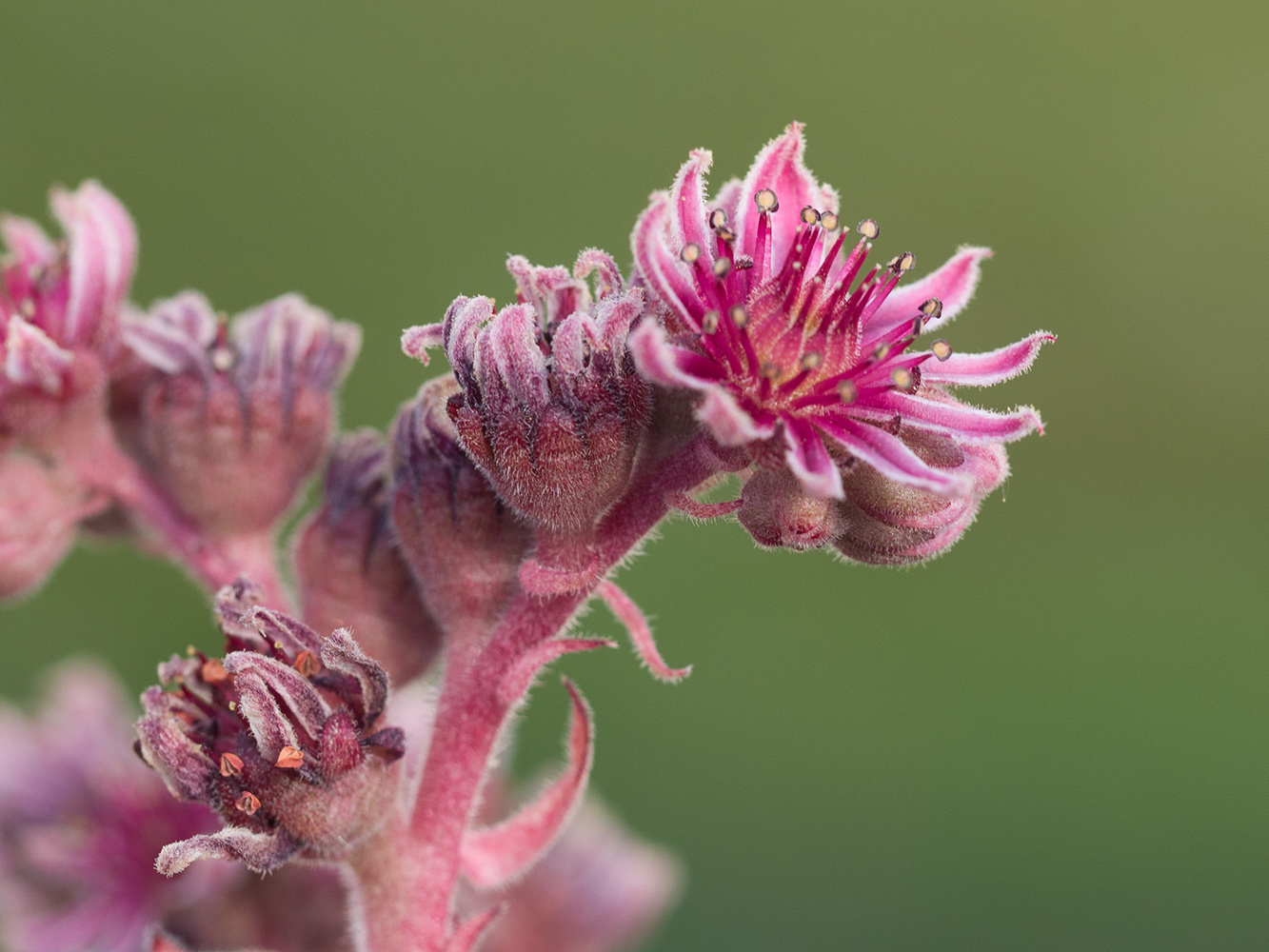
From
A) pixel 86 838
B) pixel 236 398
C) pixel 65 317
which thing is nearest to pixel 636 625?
pixel 236 398

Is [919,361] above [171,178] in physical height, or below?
above

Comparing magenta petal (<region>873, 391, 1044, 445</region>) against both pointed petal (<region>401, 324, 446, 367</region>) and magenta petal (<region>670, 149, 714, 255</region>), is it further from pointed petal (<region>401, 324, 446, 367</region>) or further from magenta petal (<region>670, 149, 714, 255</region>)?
pointed petal (<region>401, 324, 446, 367</region>)

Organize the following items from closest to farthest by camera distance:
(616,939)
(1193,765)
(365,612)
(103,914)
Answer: (365,612) < (103,914) < (616,939) < (1193,765)

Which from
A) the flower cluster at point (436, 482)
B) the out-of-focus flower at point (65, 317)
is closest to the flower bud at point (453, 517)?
the flower cluster at point (436, 482)

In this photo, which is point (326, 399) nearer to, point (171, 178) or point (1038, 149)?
point (171, 178)

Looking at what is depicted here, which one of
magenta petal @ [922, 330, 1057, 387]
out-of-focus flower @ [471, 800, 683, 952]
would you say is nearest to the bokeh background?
out-of-focus flower @ [471, 800, 683, 952]

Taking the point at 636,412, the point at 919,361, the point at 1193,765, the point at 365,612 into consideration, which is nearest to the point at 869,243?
the point at 919,361
